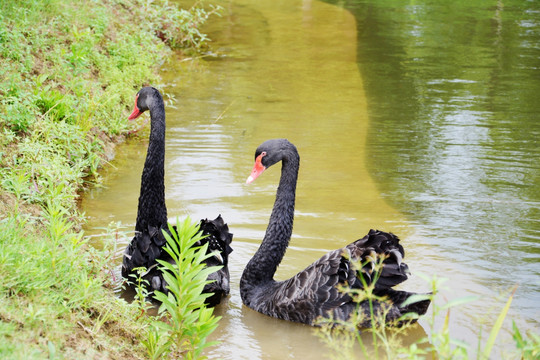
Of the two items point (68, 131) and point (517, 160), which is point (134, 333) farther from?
Result: point (517, 160)

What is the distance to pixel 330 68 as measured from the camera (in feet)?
34.5

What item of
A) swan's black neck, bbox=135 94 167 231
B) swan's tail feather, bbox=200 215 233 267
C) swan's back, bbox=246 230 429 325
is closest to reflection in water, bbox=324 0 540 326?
swan's back, bbox=246 230 429 325

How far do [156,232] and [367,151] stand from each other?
346 centimetres

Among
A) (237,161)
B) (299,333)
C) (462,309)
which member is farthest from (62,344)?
(237,161)

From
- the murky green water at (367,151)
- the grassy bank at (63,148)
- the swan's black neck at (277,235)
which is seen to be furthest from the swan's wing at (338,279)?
the grassy bank at (63,148)

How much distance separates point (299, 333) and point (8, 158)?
288 centimetres

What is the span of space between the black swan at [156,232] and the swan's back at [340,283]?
0.41m

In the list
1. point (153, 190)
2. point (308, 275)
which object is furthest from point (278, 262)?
point (153, 190)

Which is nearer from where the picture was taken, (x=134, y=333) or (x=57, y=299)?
(x=57, y=299)

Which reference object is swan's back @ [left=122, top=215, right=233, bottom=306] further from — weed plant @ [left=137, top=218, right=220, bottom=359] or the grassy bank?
weed plant @ [left=137, top=218, right=220, bottom=359]

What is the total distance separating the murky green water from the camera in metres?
5.09

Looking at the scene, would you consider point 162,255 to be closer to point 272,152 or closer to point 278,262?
point 278,262

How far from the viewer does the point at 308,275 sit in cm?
441

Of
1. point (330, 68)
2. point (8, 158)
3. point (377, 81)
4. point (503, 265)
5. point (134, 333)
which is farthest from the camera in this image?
point (330, 68)
